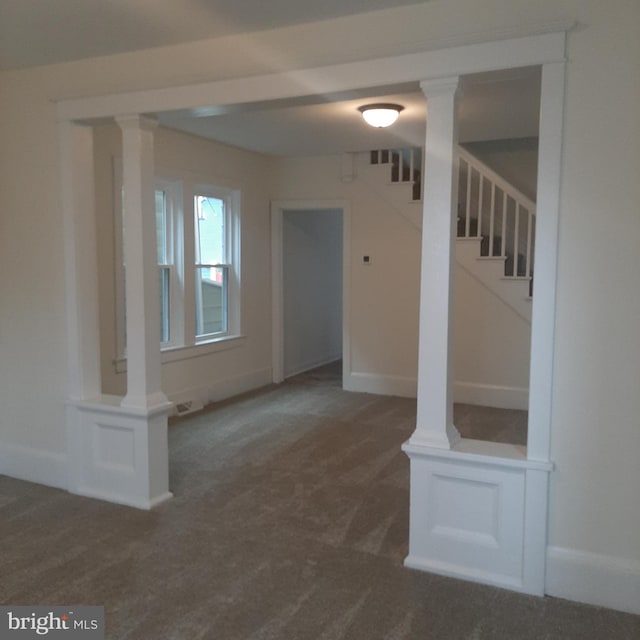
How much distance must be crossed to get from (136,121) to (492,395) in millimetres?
4150

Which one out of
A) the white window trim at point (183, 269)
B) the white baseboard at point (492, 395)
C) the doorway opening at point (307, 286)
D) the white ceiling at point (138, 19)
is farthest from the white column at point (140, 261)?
the doorway opening at point (307, 286)

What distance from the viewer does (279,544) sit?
9.93 ft

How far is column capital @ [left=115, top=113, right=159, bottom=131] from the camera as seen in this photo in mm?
3256

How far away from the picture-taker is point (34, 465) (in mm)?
3822

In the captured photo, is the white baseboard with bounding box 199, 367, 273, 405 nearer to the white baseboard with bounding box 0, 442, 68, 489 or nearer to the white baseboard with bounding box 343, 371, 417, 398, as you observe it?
the white baseboard with bounding box 343, 371, 417, 398

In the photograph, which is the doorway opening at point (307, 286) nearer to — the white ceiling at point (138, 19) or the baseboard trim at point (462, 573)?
the white ceiling at point (138, 19)

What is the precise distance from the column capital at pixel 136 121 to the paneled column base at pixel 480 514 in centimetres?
220

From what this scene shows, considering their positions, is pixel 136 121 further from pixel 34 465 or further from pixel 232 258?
pixel 232 258

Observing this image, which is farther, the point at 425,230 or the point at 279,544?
the point at 279,544

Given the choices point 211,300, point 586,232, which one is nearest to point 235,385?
point 211,300

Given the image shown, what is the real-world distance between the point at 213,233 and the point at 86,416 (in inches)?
116

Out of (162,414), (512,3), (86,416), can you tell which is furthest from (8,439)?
(512,3)

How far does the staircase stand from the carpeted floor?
2.16 m

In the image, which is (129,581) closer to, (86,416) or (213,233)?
(86,416)
